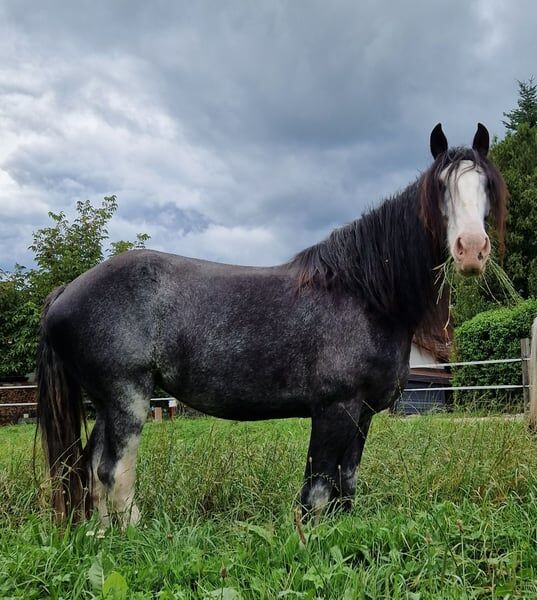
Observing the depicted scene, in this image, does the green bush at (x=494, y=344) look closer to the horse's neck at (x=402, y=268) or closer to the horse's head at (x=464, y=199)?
the horse's neck at (x=402, y=268)

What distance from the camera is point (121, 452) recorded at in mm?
3002

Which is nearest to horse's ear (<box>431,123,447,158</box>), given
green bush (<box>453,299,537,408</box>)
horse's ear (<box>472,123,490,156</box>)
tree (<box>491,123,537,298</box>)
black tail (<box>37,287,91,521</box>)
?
horse's ear (<box>472,123,490,156</box>)

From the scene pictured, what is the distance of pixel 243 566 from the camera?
2.31m

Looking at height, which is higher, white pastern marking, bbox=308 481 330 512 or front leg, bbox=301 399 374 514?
front leg, bbox=301 399 374 514

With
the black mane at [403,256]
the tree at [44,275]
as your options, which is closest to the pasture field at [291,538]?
the black mane at [403,256]

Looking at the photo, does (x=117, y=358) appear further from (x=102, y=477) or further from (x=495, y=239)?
(x=495, y=239)

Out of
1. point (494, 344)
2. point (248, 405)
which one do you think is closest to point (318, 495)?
point (248, 405)

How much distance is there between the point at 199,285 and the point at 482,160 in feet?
5.71

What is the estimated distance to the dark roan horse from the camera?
2.96 meters

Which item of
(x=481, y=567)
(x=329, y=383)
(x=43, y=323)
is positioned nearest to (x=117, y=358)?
(x=43, y=323)

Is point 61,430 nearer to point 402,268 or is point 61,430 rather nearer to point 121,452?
point 121,452

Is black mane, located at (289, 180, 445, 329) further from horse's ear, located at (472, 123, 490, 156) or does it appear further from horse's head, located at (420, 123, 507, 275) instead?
horse's ear, located at (472, 123, 490, 156)

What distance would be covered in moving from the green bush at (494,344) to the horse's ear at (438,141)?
7.69m

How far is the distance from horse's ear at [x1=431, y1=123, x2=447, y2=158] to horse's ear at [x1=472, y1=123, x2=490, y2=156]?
0.59 ft
